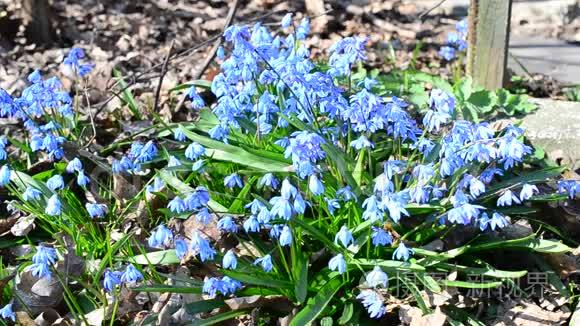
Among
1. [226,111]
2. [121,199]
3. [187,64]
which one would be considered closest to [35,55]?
[187,64]

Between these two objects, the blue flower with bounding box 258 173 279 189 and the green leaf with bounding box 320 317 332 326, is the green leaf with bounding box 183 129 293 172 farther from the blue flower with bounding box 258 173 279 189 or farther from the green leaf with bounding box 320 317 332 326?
the green leaf with bounding box 320 317 332 326

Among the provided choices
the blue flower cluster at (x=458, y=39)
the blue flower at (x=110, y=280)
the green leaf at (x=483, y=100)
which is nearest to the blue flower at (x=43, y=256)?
the blue flower at (x=110, y=280)

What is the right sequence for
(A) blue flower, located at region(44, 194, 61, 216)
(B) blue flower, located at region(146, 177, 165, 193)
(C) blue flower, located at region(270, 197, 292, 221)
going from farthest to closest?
(B) blue flower, located at region(146, 177, 165, 193), (A) blue flower, located at region(44, 194, 61, 216), (C) blue flower, located at region(270, 197, 292, 221)

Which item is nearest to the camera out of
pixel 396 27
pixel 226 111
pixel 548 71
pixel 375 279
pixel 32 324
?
pixel 375 279

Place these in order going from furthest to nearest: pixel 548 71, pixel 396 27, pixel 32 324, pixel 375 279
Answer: pixel 396 27 < pixel 548 71 < pixel 32 324 < pixel 375 279

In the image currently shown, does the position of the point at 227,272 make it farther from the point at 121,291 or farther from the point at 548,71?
the point at 548,71

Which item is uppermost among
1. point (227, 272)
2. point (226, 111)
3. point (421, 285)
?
point (226, 111)

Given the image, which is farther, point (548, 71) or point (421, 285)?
point (548, 71)

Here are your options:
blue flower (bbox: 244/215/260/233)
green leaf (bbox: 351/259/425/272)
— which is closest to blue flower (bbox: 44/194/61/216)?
blue flower (bbox: 244/215/260/233)
